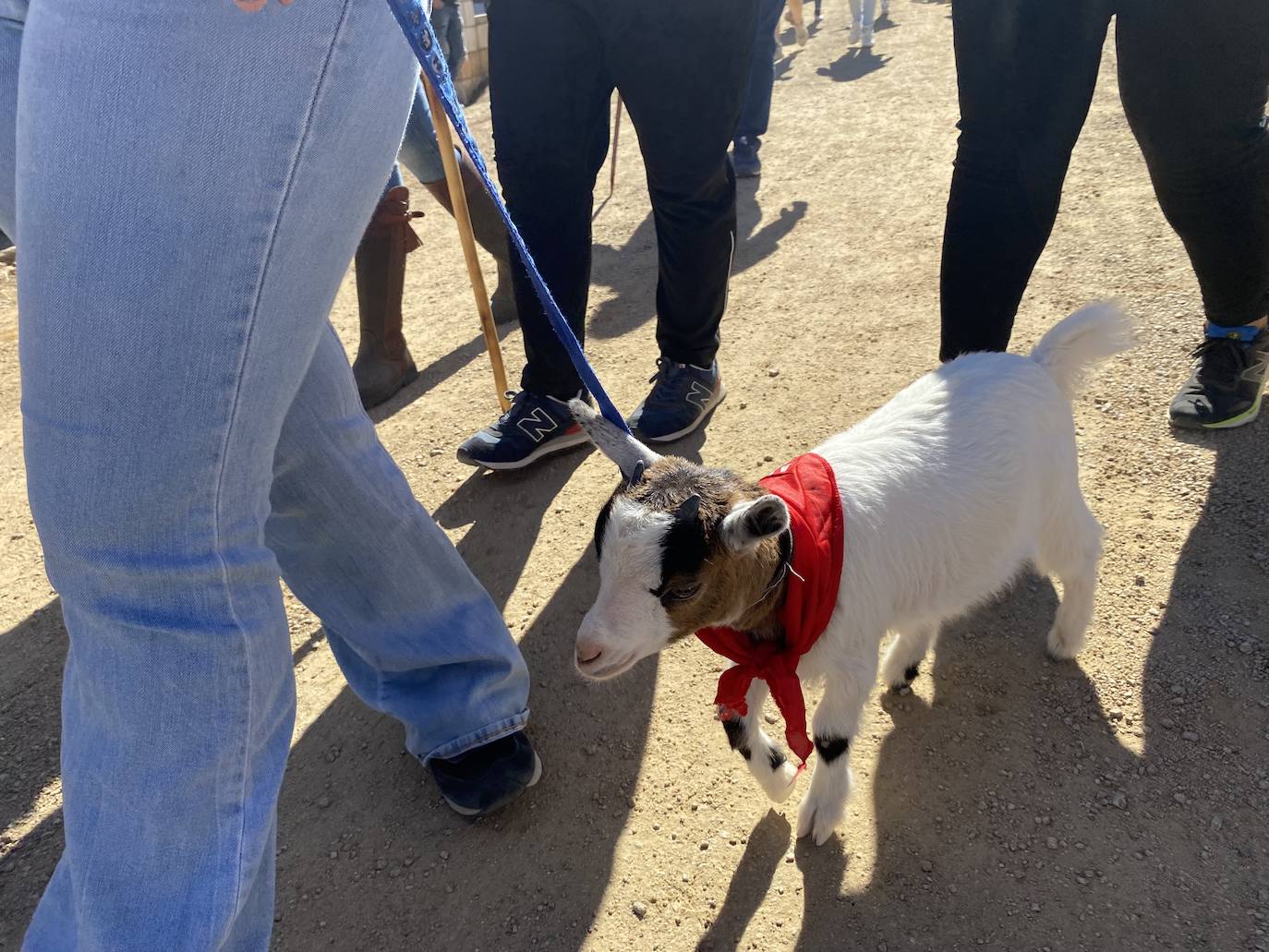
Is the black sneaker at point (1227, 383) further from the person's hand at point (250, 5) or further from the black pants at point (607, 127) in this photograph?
the person's hand at point (250, 5)

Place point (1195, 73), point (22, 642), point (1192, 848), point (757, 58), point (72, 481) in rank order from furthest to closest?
point (757, 58)
point (22, 642)
point (1195, 73)
point (1192, 848)
point (72, 481)

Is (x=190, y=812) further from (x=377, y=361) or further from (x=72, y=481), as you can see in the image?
(x=377, y=361)

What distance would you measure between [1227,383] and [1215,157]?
837mm

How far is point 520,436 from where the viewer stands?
3.51m

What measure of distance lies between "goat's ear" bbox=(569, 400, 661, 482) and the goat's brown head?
0.09 meters

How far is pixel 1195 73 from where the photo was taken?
2465 millimetres

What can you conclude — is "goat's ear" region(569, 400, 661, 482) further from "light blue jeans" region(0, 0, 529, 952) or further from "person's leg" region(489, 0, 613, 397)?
"person's leg" region(489, 0, 613, 397)

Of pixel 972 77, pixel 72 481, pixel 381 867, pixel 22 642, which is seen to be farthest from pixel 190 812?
pixel 972 77

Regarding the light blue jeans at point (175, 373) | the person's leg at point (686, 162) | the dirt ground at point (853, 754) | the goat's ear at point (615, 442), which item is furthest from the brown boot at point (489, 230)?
the light blue jeans at point (175, 373)

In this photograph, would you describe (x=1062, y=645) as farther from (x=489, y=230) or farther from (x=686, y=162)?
(x=489, y=230)

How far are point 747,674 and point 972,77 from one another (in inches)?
70.5

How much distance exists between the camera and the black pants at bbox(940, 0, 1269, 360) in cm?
242

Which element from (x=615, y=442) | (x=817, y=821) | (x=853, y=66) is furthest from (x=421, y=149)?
(x=853, y=66)

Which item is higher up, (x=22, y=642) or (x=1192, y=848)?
(x=22, y=642)
